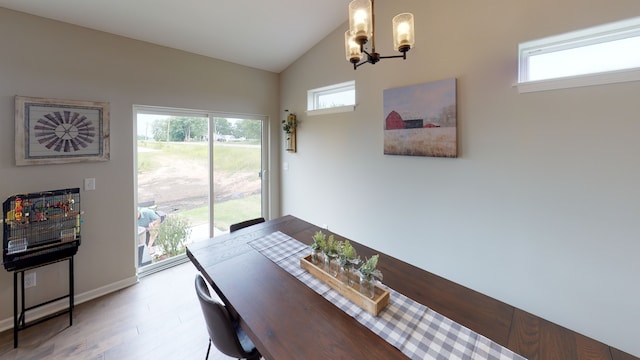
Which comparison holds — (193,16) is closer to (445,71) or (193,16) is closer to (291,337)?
(445,71)

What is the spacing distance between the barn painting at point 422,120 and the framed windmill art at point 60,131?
9.48ft

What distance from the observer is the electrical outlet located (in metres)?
2.15

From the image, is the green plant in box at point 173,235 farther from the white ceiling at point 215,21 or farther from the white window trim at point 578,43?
the white window trim at point 578,43

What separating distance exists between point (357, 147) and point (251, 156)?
1791mm

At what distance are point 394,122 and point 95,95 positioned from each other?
2.98 m

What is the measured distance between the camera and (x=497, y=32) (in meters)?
1.93

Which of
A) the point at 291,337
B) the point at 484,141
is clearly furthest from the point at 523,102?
the point at 291,337

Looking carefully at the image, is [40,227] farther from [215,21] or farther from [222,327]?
[215,21]

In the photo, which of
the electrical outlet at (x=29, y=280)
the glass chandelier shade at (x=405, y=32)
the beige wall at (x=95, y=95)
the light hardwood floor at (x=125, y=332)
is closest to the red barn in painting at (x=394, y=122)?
the glass chandelier shade at (x=405, y=32)

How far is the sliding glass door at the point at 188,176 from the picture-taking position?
114 inches

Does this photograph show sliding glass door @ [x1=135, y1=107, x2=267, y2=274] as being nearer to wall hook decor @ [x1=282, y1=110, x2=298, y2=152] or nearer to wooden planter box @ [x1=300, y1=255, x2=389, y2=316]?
wall hook decor @ [x1=282, y1=110, x2=298, y2=152]

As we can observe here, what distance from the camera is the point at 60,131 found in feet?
7.31

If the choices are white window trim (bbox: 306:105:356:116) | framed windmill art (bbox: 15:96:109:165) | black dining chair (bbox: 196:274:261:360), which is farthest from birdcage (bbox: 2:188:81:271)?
white window trim (bbox: 306:105:356:116)

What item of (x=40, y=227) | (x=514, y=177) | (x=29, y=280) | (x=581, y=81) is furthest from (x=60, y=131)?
(x=581, y=81)
